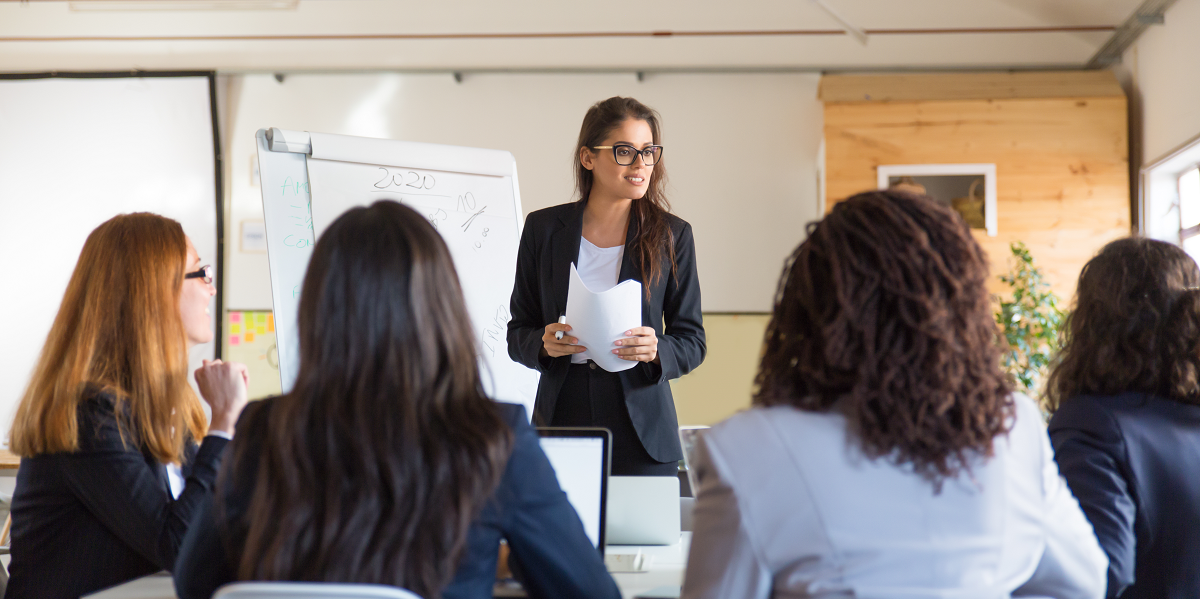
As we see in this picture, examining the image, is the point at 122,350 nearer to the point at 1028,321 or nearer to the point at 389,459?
the point at 389,459

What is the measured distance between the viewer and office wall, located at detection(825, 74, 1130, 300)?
4062 millimetres

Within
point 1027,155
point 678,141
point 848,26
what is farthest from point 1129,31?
point 678,141

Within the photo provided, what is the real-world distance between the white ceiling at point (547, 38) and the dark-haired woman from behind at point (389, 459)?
3899 millimetres

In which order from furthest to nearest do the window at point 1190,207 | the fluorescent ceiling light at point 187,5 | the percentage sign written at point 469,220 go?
the fluorescent ceiling light at point 187,5, the window at point 1190,207, the percentage sign written at point 469,220

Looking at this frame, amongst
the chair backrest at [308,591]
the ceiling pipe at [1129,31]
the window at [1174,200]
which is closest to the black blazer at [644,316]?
the chair backrest at [308,591]

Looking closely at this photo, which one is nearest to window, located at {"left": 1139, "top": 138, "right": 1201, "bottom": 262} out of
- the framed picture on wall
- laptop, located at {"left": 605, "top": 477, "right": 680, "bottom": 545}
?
the framed picture on wall

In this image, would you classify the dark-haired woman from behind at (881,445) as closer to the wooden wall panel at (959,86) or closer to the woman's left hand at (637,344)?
the woman's left hand at (637,344)

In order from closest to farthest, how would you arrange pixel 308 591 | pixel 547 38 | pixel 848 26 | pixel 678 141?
pixel 308 591 → pixel 848 26 → pixel 547 38 → pixel 678 141

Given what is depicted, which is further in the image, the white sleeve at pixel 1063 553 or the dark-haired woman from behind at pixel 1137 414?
the dark-haired woman from behind at pixel 1137 414

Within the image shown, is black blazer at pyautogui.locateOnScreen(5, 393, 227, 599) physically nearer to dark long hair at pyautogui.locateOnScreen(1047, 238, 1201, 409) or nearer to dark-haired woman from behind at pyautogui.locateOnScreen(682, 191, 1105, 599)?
dark-haired woman from behind at pyautogui.locateOnScreen(682, 191, 1105, 599)

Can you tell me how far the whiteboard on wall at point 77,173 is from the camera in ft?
15.9

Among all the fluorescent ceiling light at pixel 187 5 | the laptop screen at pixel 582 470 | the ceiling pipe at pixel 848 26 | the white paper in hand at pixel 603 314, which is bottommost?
the laptop screen at pixel 582 470

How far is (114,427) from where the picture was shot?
1428mm

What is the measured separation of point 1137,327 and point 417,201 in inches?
78.3
